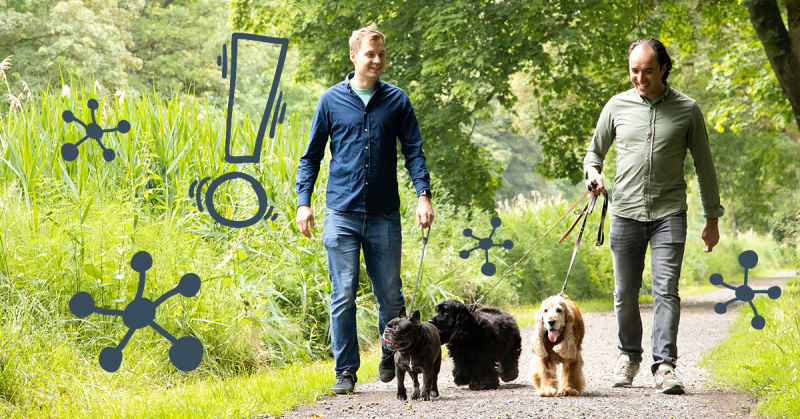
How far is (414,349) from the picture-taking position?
5.09m

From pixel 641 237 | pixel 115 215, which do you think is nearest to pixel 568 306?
pixel 641 237

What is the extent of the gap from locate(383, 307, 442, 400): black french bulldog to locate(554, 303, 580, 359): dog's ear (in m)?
0.80

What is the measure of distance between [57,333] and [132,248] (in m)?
1.04

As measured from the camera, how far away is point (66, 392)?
4887mm

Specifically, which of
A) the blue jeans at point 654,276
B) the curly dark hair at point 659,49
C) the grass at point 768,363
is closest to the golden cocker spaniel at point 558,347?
the blue jeans at point 654,276

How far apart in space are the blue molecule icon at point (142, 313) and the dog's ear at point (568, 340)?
7.67 ft

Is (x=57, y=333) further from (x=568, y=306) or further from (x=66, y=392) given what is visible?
(x=568, y=306)

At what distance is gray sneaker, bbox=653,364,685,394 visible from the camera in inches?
217

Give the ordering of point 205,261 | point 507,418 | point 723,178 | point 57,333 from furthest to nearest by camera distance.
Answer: point 723,178, point 205,261, point 57,333, point 507,418

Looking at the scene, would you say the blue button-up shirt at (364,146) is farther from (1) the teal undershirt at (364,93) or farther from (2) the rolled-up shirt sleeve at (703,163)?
(2) the rolled-up shirt sleeve at (703,163)

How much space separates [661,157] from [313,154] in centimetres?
239

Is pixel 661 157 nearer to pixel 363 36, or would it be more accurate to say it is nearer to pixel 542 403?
pixel 542 403

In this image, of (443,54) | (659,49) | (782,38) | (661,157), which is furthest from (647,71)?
(443,54)

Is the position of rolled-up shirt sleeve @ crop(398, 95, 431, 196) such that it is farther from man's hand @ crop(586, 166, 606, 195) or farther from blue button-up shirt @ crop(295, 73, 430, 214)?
man's hand @ crop(586, 166, 606, 195)
